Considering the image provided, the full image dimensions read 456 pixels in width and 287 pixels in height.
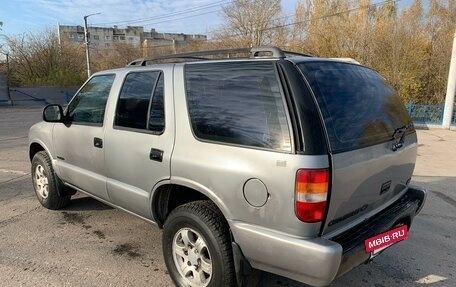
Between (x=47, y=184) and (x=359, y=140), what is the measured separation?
372 centimetres

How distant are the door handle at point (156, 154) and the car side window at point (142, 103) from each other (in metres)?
0.16

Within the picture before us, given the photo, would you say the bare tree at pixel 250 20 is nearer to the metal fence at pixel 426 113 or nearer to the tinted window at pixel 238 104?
the metal fence at pixel 426 113

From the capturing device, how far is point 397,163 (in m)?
2.79

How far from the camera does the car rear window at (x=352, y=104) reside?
2318 millimetres

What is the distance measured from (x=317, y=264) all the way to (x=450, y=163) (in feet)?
24.8

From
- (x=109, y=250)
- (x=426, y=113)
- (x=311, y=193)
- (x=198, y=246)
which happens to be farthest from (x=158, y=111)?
(x=426, y=113)

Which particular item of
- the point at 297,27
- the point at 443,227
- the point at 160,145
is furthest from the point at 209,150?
the point at 297,27

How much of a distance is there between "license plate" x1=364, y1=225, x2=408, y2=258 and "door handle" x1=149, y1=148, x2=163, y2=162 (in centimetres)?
158

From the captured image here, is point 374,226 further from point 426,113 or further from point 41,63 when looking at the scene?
point 41,63

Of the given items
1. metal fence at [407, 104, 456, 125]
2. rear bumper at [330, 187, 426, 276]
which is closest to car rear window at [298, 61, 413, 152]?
rear bumper at [330, 187, 426, 276]

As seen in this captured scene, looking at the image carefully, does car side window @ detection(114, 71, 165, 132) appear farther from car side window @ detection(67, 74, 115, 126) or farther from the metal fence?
the metal fence

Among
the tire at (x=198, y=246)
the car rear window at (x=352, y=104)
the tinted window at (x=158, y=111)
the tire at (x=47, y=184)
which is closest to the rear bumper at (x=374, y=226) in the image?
the car rear window at (x=352, y=104)

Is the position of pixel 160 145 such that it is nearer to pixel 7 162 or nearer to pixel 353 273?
pixel 353 273

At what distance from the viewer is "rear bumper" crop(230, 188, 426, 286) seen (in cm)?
213
